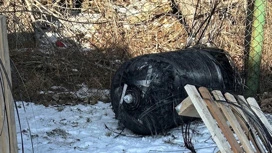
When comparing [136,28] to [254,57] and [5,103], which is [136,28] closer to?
[254,57]

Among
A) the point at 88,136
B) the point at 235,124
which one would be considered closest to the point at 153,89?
the point at 88,136

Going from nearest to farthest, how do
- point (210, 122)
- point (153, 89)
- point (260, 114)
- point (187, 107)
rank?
point (210, 122) < point (187, 107) < point (260, 114) < point (153, 89)

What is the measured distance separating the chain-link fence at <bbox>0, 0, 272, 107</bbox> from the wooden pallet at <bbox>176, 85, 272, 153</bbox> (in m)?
2.07

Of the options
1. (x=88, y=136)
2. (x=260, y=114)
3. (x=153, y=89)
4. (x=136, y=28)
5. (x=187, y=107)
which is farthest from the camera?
(x=136, y=28)

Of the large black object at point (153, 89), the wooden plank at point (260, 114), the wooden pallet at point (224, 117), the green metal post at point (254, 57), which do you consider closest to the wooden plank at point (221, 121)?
the wooden pallet at point (224, 117)

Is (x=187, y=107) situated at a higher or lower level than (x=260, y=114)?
higher

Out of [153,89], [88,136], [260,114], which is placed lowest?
[88,136]

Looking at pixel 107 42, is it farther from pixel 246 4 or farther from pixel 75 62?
pixel 246 4

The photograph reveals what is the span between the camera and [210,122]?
6.59 feet

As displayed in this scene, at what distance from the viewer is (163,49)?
545cm

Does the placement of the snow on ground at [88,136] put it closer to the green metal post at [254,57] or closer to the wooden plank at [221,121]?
the green metal post at [254,57]

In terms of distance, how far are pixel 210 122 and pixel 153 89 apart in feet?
4.68

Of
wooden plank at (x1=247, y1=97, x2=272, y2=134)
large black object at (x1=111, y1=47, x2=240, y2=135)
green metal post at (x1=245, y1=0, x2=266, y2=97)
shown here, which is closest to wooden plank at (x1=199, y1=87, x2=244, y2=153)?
wooden plank at (x1=247, y1=97, x2=272, y2=134)

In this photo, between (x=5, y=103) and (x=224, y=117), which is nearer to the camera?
(x=5, y=103)
